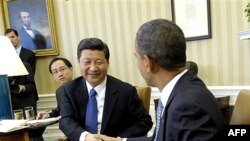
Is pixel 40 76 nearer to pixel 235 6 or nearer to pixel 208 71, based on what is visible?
pixel 208 71

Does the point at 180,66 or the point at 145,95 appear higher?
the point at 180,66

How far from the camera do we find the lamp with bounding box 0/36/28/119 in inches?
83.7

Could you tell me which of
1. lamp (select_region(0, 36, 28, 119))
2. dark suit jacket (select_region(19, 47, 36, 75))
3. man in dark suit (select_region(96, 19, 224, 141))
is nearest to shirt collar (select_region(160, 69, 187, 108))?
man in dark suit (select_region(96, 19, 224, 141))

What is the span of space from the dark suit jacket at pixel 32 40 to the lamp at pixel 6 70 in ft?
5.94

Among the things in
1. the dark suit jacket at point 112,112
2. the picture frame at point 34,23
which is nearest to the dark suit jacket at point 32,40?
the picture frame at point 34,23

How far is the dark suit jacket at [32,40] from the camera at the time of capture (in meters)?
3.98

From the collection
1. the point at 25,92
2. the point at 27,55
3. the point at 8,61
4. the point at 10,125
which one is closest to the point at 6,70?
the point at 8,61

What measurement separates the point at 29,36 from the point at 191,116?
342 cm

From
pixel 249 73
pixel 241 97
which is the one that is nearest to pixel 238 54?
pixel 249 73

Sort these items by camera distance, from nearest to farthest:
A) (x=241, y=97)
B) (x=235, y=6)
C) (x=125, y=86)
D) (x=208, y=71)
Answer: (x=241, y=97)
(x=125, y=86)
(x=235, y=6)
(x=208, y=71)

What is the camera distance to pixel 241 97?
1.73 meters

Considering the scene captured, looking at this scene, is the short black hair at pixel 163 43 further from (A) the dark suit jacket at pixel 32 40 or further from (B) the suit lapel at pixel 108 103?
(A) the dark suit jacket at pixel 32 40

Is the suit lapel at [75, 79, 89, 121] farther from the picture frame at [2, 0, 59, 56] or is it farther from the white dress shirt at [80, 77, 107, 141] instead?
the picture frame at [2, 0, 59, 56]

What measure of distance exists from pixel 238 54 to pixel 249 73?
22 centimetres
